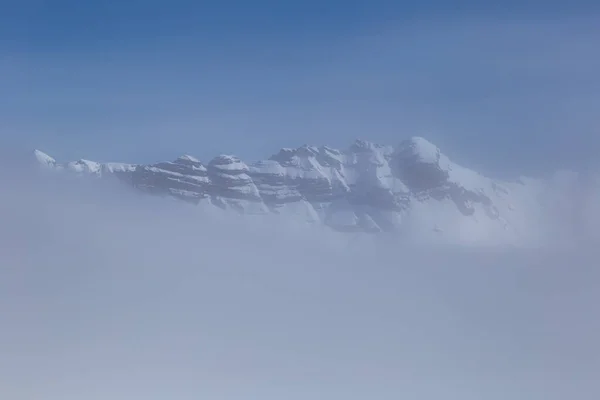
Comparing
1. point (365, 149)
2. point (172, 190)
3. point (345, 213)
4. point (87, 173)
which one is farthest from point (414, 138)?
point (87, 173)

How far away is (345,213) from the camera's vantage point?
90.0m

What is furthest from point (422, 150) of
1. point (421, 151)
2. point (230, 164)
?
point (230, 164)

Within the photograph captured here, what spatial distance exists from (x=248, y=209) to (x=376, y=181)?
47.2 ft

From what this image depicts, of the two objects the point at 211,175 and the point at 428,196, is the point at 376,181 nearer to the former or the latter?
the point at 428,196

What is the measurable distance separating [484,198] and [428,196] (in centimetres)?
683

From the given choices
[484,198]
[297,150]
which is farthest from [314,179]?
[484,198]

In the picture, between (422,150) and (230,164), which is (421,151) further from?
(230,164)

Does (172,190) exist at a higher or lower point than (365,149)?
lower

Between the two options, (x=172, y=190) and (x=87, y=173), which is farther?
(x=87, y=173)

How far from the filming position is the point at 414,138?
8981 cm

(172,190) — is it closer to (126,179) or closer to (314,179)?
(126,179)

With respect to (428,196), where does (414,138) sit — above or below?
above

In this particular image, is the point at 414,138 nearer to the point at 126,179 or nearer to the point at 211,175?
the point at 211,175

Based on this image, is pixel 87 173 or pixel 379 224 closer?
pixel 379 224
